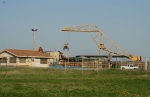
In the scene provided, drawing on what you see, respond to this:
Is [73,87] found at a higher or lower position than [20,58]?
lower

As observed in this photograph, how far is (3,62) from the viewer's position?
68.3m

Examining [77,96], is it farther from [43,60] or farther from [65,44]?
[65,44]

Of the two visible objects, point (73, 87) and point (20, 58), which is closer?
point (73, 87)

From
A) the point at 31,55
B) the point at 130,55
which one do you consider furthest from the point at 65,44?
the point at 130,55

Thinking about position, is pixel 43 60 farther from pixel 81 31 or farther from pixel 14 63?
pixel 81 31

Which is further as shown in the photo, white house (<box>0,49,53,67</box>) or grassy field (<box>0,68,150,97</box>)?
white house (<box>0,49,53,67</box>)

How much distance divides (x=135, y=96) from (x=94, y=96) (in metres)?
2.04

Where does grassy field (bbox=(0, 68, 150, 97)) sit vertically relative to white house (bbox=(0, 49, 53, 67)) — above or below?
below

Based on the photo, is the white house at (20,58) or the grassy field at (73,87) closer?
the grassy field at (73,87)

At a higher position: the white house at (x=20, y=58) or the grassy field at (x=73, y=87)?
the white house at (x=20, y=58)

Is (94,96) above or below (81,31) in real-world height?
below

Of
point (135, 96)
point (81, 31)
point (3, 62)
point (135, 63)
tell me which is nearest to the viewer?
point (135, 96)

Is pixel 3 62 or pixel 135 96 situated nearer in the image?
pixel 135 96

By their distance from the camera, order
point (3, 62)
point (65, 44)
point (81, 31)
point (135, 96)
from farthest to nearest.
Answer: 1. point (81, 31)
2. point (65, 44)
3. point (3, 62)
4. point (135, 96)
